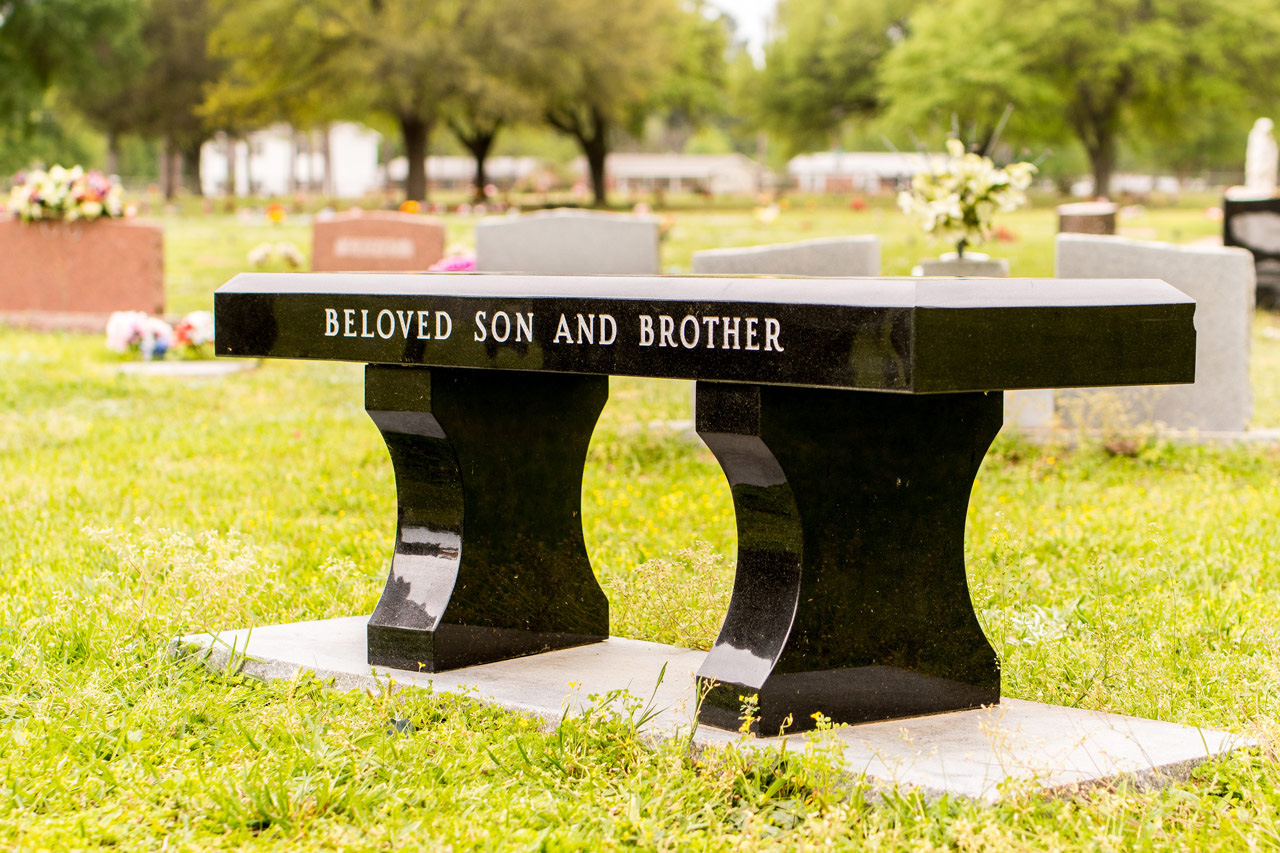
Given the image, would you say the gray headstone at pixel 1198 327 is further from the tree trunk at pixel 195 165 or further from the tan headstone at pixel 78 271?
the tree trunk at pixel 195 165

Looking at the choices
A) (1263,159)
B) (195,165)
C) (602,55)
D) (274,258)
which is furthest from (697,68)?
(274,258)

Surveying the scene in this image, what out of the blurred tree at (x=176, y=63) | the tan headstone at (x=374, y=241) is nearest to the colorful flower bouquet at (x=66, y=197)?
the tan headstone at (x=374, y=241)

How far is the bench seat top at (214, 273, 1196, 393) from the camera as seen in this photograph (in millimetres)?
2596

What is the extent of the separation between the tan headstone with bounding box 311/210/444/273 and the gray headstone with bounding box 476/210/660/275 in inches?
198

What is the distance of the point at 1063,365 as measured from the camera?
2738 millimetres

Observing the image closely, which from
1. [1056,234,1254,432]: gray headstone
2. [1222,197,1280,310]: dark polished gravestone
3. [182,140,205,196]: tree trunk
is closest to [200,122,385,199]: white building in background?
[182,140,205,196]: tree trunk

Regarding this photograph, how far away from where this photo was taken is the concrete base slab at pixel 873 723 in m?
2.82

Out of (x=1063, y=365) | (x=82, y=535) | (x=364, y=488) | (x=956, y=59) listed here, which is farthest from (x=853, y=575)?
(x=956, y=59)

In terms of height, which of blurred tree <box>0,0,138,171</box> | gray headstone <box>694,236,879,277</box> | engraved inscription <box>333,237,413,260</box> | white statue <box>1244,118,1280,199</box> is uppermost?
blurred tree <box>0,0,138,171</box>

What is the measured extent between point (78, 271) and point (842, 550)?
13.2 meters

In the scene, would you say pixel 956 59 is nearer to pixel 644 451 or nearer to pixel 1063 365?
pixel 644 451

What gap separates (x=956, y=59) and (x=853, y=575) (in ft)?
158

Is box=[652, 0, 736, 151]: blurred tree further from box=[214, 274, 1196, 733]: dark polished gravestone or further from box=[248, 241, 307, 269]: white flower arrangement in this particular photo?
box=[214, 274, 1196, 733]: dark polished gravestone

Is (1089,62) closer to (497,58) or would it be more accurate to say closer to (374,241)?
(497,58)
